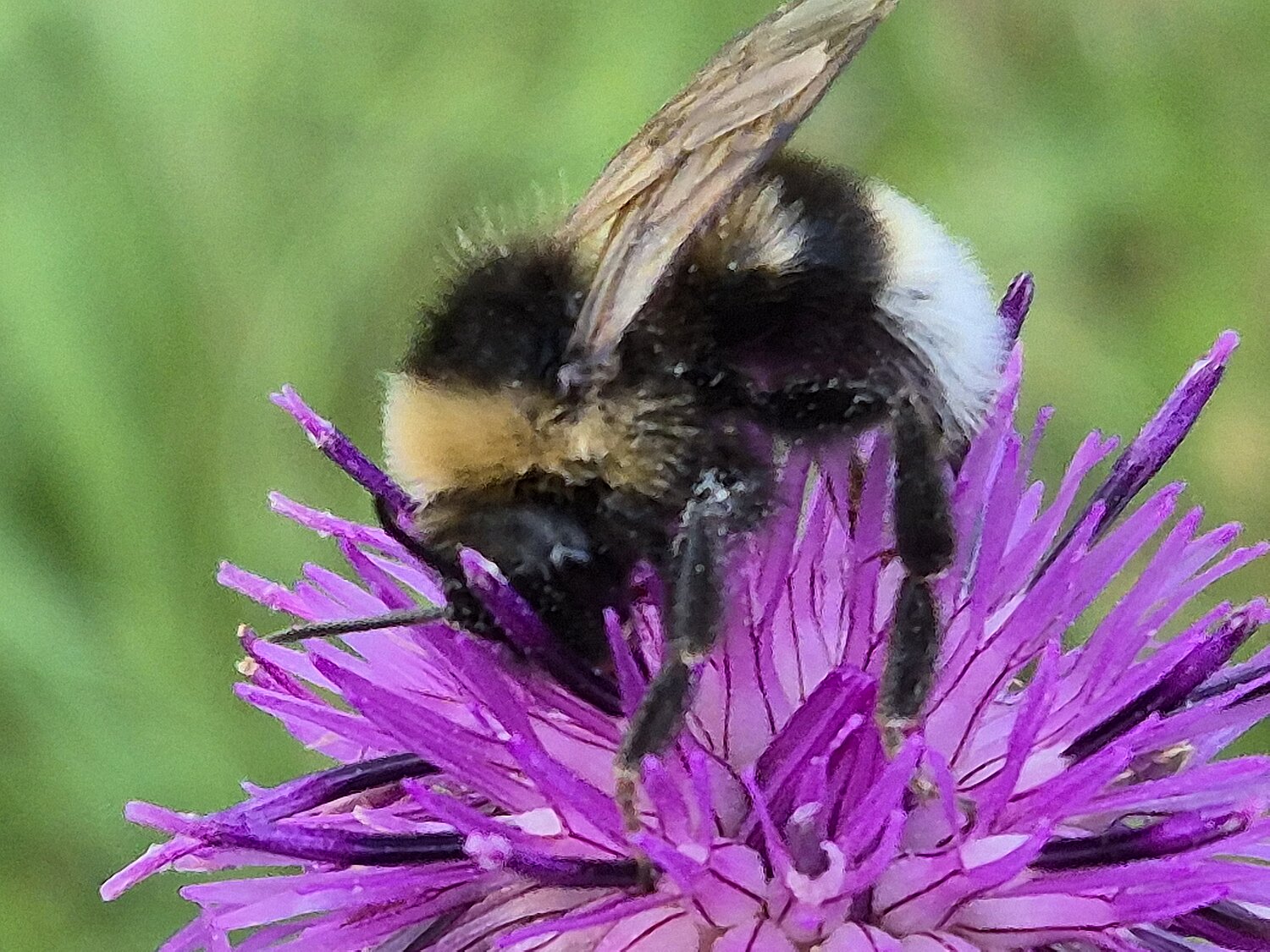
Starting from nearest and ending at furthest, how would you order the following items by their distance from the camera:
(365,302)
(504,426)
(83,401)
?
(504,426)
(83,401)
(365,302)

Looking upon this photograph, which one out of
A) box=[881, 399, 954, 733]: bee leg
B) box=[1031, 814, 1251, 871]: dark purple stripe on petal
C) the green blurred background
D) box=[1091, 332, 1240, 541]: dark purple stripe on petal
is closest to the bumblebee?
box=[881, 399, 954, 733]: bee leg

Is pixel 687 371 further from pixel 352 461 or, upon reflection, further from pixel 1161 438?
pixel 1161 438

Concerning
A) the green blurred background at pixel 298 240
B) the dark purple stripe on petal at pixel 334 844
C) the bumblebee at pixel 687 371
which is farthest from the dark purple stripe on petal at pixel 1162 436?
the green blurred background at pixel 298 240

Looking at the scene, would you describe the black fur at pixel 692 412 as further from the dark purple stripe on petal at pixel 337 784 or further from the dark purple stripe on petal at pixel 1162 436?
the dark purple stripe on petal at pixel 1162 436

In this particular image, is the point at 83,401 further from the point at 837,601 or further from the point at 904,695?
the point at 904,695

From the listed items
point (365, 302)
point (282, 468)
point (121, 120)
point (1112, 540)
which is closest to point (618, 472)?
point (1112, 540)

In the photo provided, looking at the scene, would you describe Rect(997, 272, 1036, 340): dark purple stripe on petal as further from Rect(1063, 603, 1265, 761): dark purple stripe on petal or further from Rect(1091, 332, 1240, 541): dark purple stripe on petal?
Rect(1063, 603, 1265, 761): dark purple stripe on petal
